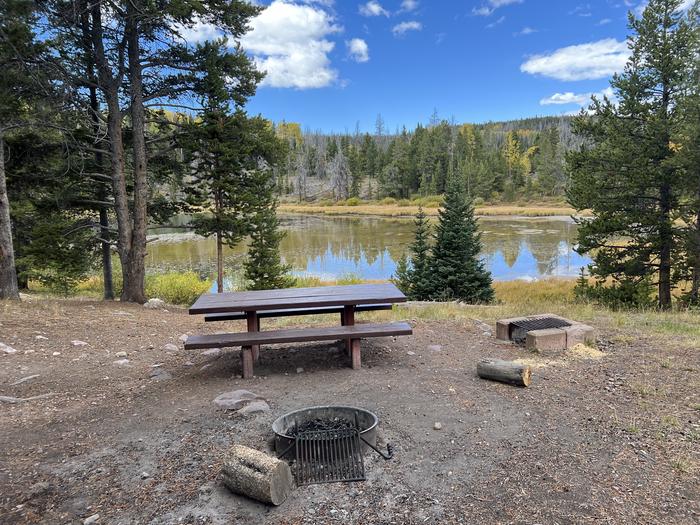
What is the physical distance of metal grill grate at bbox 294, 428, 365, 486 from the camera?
9.66ft

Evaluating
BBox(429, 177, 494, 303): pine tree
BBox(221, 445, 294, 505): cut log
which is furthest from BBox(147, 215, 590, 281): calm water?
BBox(221, 445, 294, 505): cut log

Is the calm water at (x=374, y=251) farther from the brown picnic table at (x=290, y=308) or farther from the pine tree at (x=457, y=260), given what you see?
the brown picnic table at (x=290, y=308)

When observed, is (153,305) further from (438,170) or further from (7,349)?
(438,170)

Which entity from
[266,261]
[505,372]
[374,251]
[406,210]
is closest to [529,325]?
[505,372]

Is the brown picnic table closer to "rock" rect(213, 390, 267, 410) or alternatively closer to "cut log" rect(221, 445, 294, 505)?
"rock" rect(213, 390, 267, 410)

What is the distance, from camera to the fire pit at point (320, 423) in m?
3.20

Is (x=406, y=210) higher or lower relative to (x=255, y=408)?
higher

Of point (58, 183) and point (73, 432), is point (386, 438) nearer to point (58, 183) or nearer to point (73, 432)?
point (73, 432)

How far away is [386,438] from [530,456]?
1040 mm

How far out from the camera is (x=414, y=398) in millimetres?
4168

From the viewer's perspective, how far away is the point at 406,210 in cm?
5991

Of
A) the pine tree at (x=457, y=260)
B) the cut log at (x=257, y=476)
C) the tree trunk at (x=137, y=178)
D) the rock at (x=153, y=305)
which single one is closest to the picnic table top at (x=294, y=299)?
the cut log at (x=257, y=476)

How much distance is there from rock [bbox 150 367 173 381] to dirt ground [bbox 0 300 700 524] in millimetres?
60

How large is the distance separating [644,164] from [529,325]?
904cm
